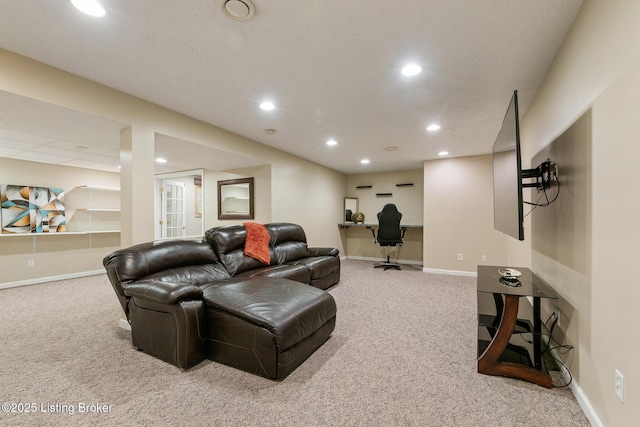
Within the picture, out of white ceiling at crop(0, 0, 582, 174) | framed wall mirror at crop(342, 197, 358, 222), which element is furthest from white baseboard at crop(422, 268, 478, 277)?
white ceiling at crop(0, 0, 582, 174)

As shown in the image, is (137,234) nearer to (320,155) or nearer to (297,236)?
(297,236)

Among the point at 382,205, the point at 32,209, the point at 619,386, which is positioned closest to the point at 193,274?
the point at 619,386

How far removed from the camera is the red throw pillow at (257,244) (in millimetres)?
3687

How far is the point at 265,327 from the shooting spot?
1.86m

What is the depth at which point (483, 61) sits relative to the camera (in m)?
2.12

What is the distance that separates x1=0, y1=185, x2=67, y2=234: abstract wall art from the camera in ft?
14.6

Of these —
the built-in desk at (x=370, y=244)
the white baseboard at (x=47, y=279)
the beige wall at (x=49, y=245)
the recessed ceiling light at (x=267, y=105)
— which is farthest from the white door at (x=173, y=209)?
the recessed ceiling light at (x=267, y=105)

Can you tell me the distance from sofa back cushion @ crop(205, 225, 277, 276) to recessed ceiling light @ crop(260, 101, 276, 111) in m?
1.64

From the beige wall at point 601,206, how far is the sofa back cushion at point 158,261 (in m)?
3.14

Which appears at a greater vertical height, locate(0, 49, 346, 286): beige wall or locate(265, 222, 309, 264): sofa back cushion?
locate(0, 49, 346, 286): beige wall

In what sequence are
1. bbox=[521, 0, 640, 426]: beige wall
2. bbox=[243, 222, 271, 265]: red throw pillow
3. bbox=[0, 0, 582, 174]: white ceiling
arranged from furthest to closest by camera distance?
1. bbox=[243, 222, 271, 265]: red throw pillow
2. bbox=[0, 0, 582, 174]: white ceiling
3. bbox=[521, 0, 640, 426]: beige wall

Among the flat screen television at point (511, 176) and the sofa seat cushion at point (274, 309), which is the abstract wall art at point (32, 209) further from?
the flat screen television at point (511, 176)

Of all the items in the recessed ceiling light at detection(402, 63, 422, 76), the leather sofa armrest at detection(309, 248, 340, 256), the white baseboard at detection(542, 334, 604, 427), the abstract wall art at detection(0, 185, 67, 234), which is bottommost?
the white baseboard at detection(542, 334, 604, 427)

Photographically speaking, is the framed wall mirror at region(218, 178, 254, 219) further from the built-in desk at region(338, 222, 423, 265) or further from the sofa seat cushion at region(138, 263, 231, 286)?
the built-in desk at region(338, 222, 423, 265)
